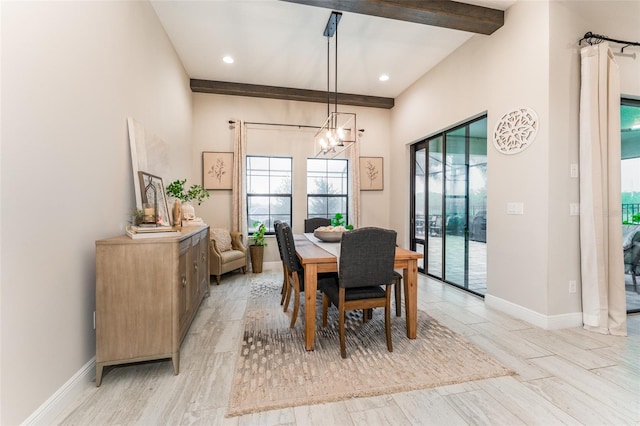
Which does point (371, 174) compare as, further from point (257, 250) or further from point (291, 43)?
point (291, 43)

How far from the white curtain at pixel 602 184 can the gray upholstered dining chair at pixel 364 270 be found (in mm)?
2068

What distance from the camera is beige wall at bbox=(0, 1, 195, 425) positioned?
131 centimetres

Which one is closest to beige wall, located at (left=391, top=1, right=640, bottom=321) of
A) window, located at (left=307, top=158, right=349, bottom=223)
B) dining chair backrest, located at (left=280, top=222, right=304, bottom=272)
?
dining chair backrest, located at (left=280, top=222, right=304, bottom=272)

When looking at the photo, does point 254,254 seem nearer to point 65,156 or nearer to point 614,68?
point 65,156

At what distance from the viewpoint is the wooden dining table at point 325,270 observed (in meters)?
2.28

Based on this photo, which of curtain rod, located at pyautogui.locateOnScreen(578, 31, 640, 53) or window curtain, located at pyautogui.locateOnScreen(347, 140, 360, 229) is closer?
curtain rod, located at pyautogui.locateOnScreen(578, 31, 640, 53)

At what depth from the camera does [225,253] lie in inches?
177

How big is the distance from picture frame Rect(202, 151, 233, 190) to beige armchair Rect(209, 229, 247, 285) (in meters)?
0.90

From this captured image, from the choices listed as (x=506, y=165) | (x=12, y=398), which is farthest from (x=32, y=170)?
(x=506, y=165)

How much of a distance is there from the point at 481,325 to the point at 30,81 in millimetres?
3876

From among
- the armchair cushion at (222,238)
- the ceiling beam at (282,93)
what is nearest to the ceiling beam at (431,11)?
the ceiling beam at (282,93)

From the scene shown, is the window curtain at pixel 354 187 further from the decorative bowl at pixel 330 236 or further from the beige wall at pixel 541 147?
the beige wall at pixel 541 147

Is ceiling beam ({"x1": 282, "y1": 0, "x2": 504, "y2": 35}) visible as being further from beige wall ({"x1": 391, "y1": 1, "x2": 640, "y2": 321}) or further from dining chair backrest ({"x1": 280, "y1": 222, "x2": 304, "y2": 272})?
dining chair backrest ({"x1": 280, "y1": 222, "x2": 304, "y2": 272})

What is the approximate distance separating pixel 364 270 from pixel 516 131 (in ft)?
7.70
